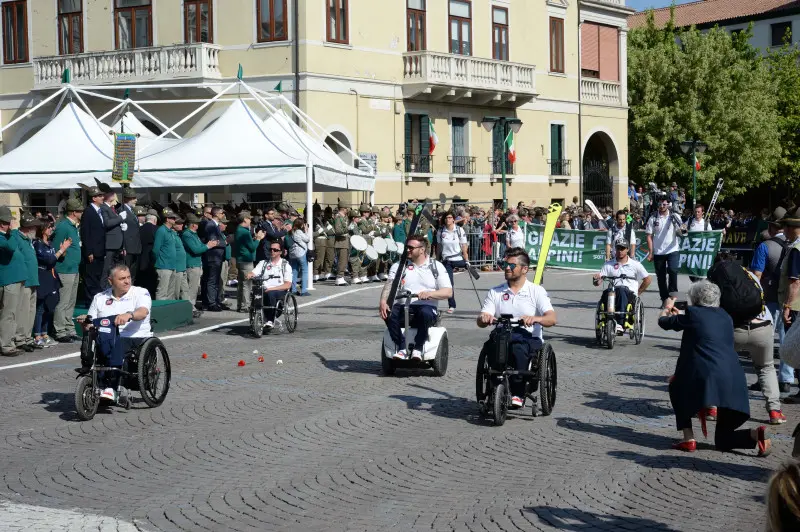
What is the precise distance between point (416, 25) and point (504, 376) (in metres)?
30.8

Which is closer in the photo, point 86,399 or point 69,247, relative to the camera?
point 86,399

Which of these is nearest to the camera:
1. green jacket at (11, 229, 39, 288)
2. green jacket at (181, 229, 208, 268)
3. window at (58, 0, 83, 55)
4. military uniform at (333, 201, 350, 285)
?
green jacket at (11, 229, 39, 288)

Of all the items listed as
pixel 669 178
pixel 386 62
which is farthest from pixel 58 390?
pixel 669 178

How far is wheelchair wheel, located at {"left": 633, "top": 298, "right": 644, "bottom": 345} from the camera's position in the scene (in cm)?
1634

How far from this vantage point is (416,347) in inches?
534

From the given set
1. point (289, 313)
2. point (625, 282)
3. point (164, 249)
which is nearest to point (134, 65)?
point (164, 249)

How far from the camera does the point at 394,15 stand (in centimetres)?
3938

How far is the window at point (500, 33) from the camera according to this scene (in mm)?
43287

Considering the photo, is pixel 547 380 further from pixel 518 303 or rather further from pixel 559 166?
pixel 559 166

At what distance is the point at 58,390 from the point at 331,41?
2561 cm

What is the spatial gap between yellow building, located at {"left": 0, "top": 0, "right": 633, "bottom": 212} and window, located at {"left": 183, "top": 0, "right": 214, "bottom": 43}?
45 mm

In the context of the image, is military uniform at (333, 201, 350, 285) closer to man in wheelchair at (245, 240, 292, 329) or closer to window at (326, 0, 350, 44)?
man in wheelchair at (245, 240, 292, 329)

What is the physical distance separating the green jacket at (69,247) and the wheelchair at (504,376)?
8459mm

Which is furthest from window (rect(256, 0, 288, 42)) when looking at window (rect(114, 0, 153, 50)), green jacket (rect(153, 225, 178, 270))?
→ green jacket (rect(153, 225, 178, 270))
